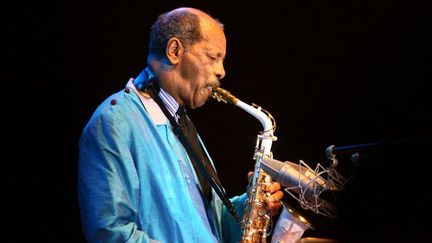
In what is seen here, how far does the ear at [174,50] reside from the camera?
2383 millimetres

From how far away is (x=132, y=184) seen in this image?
1950 mm

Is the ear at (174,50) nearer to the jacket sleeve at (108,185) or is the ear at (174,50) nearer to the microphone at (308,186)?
the jacket sleeve at (108,185)

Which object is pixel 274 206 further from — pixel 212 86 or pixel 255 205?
pixel 212 86

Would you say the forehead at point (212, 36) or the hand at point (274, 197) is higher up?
the forehead at point (212, 36)

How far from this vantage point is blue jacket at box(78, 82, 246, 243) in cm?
190

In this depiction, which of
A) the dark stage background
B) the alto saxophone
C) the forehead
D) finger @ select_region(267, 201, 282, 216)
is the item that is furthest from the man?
the dark stage background

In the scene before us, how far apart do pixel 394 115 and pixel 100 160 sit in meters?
2.22

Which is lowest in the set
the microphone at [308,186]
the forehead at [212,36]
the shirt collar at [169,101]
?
the microphone at [308,186]

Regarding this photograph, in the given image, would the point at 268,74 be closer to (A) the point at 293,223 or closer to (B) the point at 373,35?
(B) the point at 373,35

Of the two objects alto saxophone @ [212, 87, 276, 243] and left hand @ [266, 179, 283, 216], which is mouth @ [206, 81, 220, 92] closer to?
alto saxophone @ [212, 87, 276, 243]

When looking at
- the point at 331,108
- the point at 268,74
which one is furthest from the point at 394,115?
the point at 268,74

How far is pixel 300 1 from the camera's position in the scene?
12.0ft

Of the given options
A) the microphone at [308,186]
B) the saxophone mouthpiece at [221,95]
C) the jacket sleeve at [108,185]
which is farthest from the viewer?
the saxophone mouthpiece at [221,95]

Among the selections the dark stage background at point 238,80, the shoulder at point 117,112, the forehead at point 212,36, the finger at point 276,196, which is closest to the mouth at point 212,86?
the forehead at point 212,36
